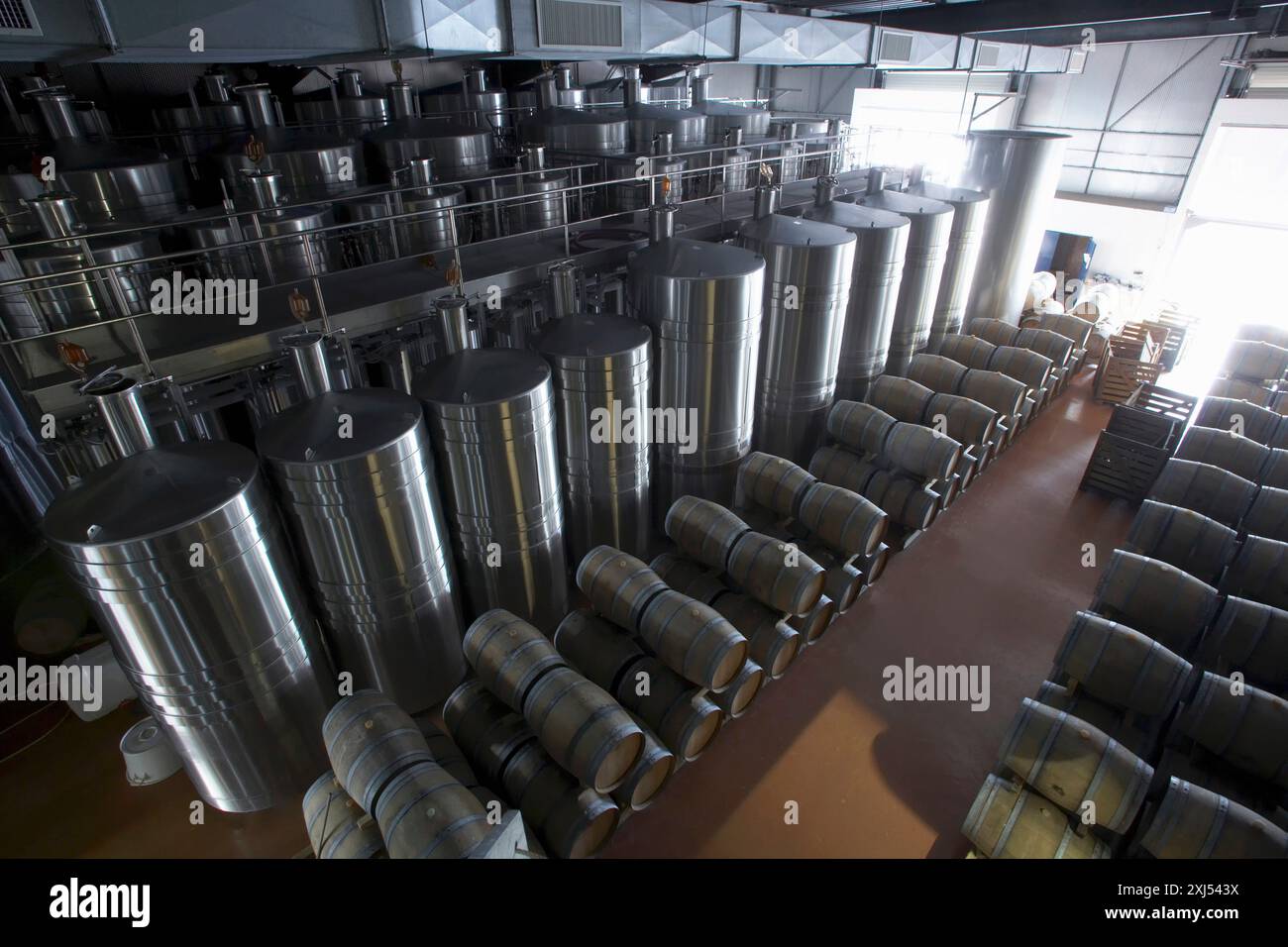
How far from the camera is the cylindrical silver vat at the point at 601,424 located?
15.3 feet

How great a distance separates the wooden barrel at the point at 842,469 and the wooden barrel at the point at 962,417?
3.20 ft

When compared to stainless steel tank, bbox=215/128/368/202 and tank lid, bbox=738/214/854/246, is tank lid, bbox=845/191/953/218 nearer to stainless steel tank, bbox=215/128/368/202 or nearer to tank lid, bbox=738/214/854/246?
tank lid, bbox=738/214/854/246

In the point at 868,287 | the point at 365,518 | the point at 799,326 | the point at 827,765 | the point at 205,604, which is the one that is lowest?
the point at 827,765

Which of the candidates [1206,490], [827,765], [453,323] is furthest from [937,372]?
[453,323]

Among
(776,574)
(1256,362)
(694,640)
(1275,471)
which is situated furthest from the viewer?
(1256,362)

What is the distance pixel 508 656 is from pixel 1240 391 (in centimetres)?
871

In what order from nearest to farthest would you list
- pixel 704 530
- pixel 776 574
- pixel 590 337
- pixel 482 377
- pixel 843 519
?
pixel 482 377 → pixel 776 574 → pixel 590 337 → pixel 704 530 → pixel 843 519

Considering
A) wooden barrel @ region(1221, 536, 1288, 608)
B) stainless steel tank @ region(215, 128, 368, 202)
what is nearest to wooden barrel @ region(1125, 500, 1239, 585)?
wooden barrel @ region(1221, 536, 1288, 608)

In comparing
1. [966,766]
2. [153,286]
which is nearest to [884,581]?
[966,766]

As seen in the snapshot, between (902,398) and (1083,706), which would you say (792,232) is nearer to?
(902,398)

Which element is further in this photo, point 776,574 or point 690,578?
point 690,578

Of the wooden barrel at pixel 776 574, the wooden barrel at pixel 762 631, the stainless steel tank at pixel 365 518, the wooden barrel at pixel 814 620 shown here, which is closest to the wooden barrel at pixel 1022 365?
the wooden barrel at pixel 814 620

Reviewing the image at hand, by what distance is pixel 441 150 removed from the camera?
23.4 feet

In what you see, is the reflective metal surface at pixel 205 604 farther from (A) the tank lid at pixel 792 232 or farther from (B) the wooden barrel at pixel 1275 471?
(B) the wooden barrel at pixel 1275 471
